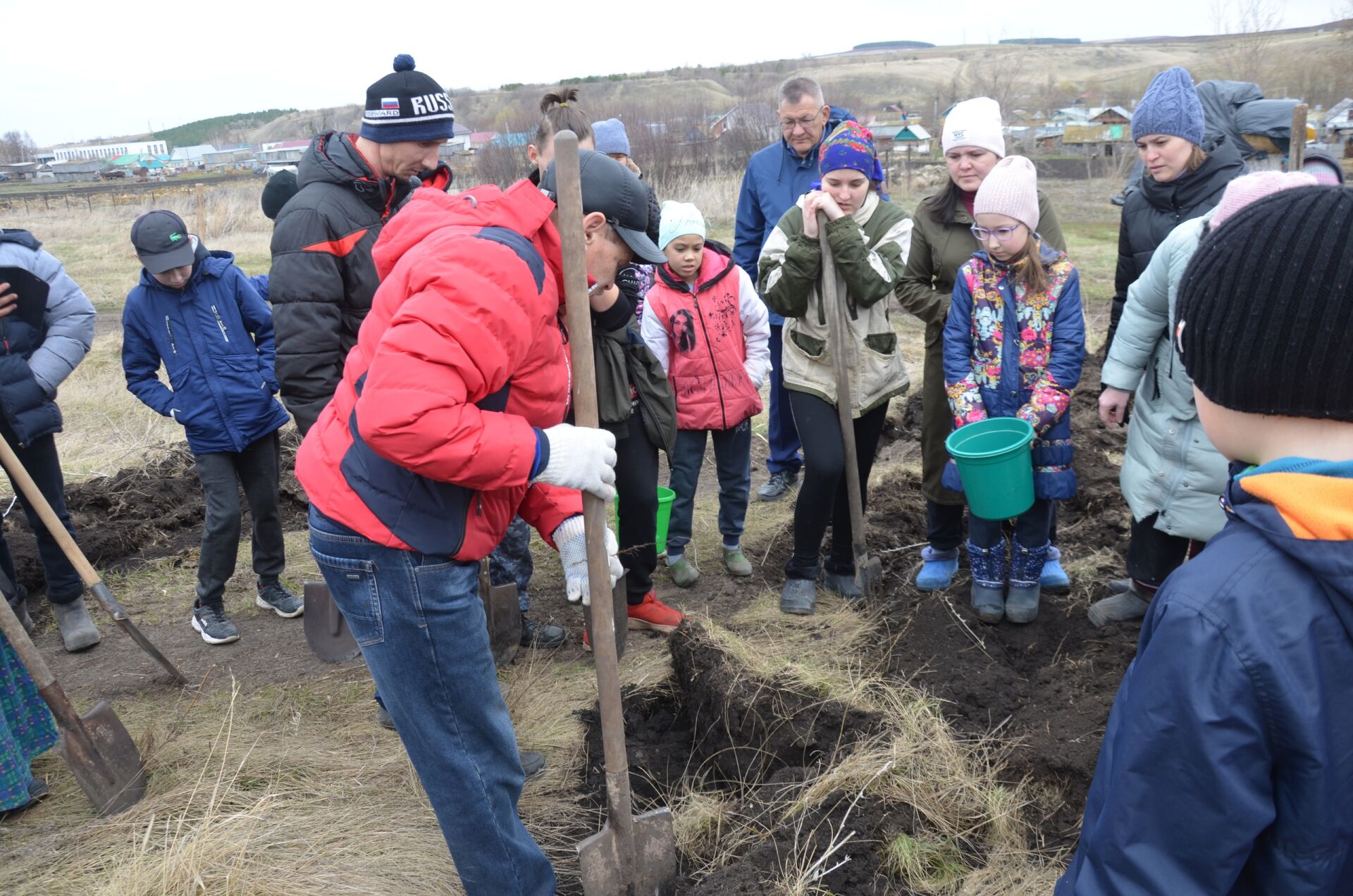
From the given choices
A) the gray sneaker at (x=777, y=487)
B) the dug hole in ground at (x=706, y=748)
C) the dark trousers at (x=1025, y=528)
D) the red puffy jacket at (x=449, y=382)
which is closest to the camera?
the red puffy jacket at (x=449, y=382)

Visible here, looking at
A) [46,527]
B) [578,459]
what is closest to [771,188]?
[578,459]

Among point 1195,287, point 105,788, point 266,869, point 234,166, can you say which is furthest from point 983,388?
point 234,166

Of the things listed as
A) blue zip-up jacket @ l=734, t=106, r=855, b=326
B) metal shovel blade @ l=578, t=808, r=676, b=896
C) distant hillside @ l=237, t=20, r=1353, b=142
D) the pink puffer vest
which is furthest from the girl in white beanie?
distant hillside @ l=237, t=20, r=1353, b=142

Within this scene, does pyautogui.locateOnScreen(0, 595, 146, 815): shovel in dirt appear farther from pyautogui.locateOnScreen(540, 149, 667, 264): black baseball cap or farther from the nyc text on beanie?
the nyc text on beanie

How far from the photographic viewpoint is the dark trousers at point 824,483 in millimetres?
4062

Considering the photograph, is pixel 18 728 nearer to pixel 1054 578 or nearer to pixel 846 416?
pixel 846 416

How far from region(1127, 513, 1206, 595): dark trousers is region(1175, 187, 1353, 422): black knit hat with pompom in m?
2.62

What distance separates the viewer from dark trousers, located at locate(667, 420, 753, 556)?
4.68m

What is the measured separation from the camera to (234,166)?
62812 millimetres

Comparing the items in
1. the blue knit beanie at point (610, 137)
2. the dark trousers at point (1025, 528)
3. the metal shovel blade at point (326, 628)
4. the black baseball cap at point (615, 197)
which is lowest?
the metal shovel blade at point (326, 628)

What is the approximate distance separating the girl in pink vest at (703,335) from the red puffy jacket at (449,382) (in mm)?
2201

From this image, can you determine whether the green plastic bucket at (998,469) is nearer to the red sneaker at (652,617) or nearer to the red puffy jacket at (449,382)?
the red sneaker at (652,617)

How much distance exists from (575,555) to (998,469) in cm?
178

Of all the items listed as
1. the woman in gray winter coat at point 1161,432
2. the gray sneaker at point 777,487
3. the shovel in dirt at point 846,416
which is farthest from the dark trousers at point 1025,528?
the gray sneaker at point 777,487
